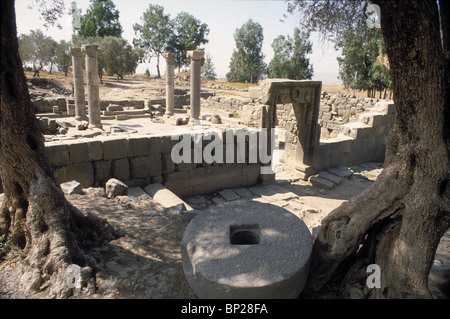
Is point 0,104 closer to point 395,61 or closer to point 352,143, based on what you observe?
point 395,61

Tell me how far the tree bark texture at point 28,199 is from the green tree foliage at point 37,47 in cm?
3780

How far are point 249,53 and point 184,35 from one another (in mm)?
11408

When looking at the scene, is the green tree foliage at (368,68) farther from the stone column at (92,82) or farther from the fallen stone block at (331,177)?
the stone column at (92,82)

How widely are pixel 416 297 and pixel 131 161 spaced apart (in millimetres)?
6128

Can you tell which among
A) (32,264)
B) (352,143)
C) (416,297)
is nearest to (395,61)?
(416,297)

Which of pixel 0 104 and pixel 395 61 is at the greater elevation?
pixel 395 61

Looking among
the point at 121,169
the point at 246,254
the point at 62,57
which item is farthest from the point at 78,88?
the point at 62,57

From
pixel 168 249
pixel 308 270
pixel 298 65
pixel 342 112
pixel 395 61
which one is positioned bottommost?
pixel 168 249

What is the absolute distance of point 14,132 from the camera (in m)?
3.55

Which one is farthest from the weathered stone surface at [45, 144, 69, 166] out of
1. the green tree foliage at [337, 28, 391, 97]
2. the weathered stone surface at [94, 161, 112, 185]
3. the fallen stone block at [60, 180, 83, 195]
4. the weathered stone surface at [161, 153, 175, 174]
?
the green tree foliage at [337, 28, 391, 97]

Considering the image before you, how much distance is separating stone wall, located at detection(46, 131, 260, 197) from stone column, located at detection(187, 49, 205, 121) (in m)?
9.92

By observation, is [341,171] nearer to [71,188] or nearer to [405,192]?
[405,192]

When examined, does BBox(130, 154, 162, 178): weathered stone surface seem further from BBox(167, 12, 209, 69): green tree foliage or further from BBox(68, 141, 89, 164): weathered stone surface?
BBox(167, 12, 209, 69): green tree foliage

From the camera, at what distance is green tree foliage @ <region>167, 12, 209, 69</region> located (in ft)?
166
